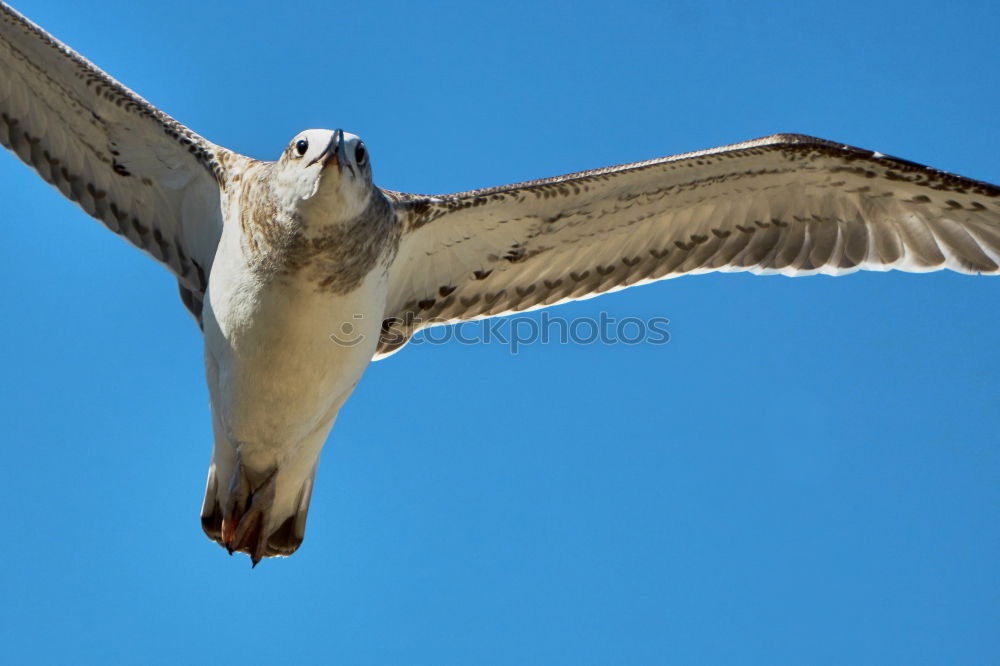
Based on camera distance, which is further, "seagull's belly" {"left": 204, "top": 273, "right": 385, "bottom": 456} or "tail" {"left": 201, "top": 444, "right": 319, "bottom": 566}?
"tail" {"left": 201, "top": 444, "right": 319, "bottom": 566}

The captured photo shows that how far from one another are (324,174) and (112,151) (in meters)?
2.64

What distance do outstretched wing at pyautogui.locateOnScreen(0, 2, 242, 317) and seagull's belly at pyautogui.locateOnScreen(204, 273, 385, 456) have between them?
3.20ft

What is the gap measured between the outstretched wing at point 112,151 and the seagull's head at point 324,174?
45.6 inches

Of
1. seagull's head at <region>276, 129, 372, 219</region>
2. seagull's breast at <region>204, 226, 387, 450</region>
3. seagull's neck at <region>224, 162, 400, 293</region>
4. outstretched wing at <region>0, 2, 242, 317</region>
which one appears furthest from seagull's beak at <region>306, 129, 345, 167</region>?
outstretched wing at <region>0, 2, 242, 317</region>

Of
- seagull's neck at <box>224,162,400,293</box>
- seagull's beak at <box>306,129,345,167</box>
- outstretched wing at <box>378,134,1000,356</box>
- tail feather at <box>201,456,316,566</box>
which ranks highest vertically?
outstretched wing at <box>378,134,1000,356</box>

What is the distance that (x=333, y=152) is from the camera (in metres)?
6.27

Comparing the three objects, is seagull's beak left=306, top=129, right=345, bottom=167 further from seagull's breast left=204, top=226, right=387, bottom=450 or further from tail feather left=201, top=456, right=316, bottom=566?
tail feather left=201, top=456, right=316, bottom=566

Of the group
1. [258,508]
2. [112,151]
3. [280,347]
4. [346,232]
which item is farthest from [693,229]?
[112,151]

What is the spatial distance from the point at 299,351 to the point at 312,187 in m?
1.06

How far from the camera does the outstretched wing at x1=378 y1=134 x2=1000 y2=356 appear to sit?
810 centimetres

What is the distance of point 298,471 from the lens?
7.56m

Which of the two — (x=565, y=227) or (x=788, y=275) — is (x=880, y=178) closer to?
(x=788, y=275)

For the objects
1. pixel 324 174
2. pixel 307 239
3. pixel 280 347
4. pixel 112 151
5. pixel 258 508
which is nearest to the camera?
pixel 324 174

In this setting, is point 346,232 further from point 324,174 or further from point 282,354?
point 282,354
